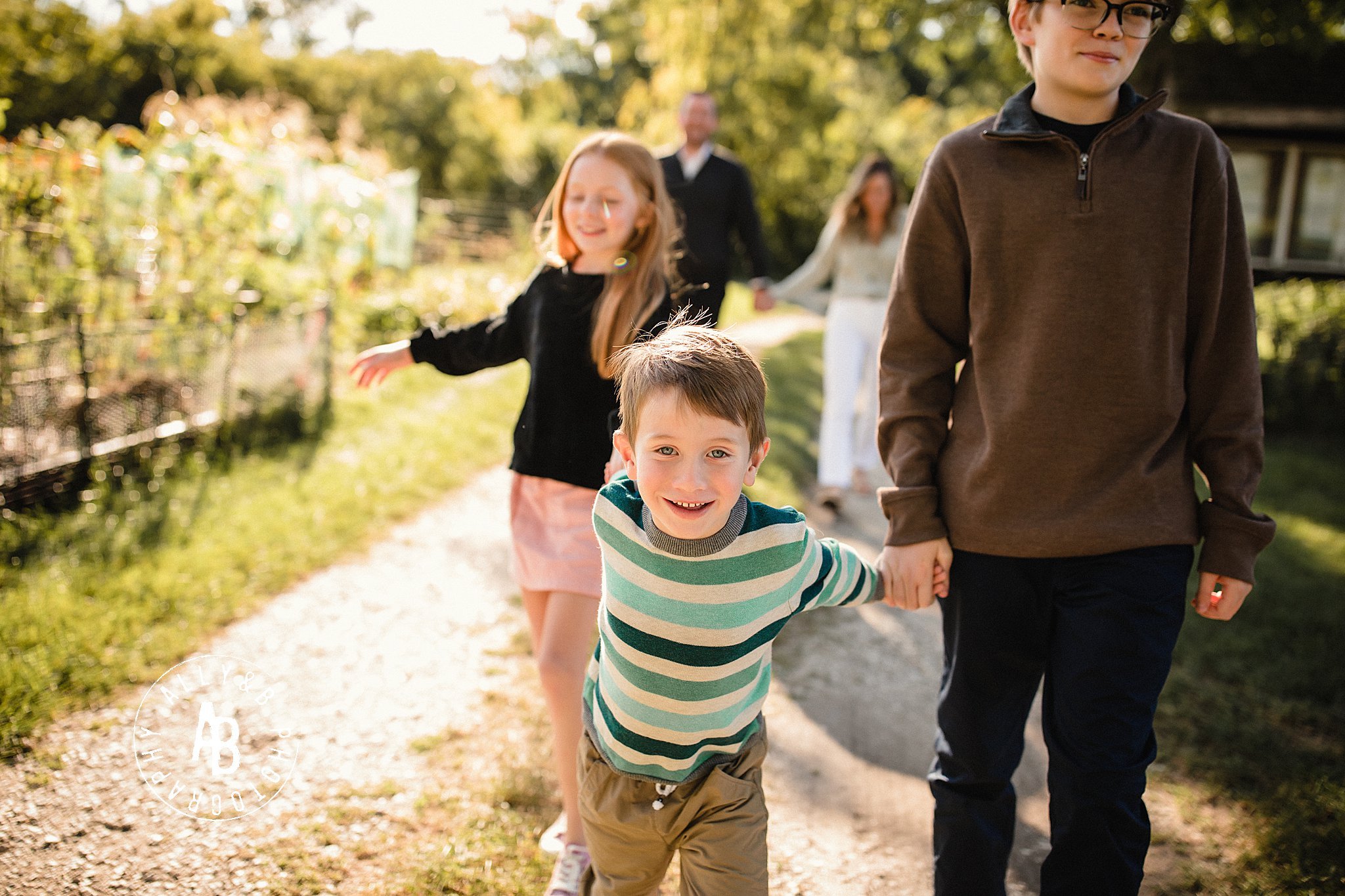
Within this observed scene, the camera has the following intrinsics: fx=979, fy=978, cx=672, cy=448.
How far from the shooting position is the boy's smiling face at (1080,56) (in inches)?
76.9

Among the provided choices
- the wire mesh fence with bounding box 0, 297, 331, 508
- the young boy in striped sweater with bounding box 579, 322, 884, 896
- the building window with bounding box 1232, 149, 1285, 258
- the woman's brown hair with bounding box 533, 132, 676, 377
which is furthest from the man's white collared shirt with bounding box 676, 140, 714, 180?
the building window with bounding box 1232, 149, 1285, 258

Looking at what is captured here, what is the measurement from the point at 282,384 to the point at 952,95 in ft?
133

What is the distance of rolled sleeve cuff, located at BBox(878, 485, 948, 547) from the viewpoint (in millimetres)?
2123

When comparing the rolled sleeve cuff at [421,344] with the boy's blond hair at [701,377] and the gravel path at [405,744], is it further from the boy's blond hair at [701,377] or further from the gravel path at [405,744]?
the gravel path at [405,744]

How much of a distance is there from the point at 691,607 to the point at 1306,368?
9435 mm

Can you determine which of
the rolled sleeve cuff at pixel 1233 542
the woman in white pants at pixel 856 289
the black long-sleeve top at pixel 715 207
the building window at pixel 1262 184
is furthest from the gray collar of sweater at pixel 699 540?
the building window at pixel 1262 184

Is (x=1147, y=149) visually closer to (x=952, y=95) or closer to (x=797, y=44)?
(x=797, y=44)

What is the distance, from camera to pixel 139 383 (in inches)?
215

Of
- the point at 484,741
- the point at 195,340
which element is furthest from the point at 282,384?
the point at 484,741

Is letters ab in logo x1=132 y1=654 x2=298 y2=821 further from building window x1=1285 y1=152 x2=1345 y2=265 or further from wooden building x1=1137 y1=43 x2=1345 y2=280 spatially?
building window x1=1285 y1=152 x2=1345 y2=265

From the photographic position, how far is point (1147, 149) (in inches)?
77.7

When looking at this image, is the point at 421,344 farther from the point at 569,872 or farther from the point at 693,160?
the point at 693,160

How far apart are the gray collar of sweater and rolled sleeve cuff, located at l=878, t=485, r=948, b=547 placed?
398 millimetres

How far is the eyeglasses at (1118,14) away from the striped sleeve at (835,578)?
116cm
